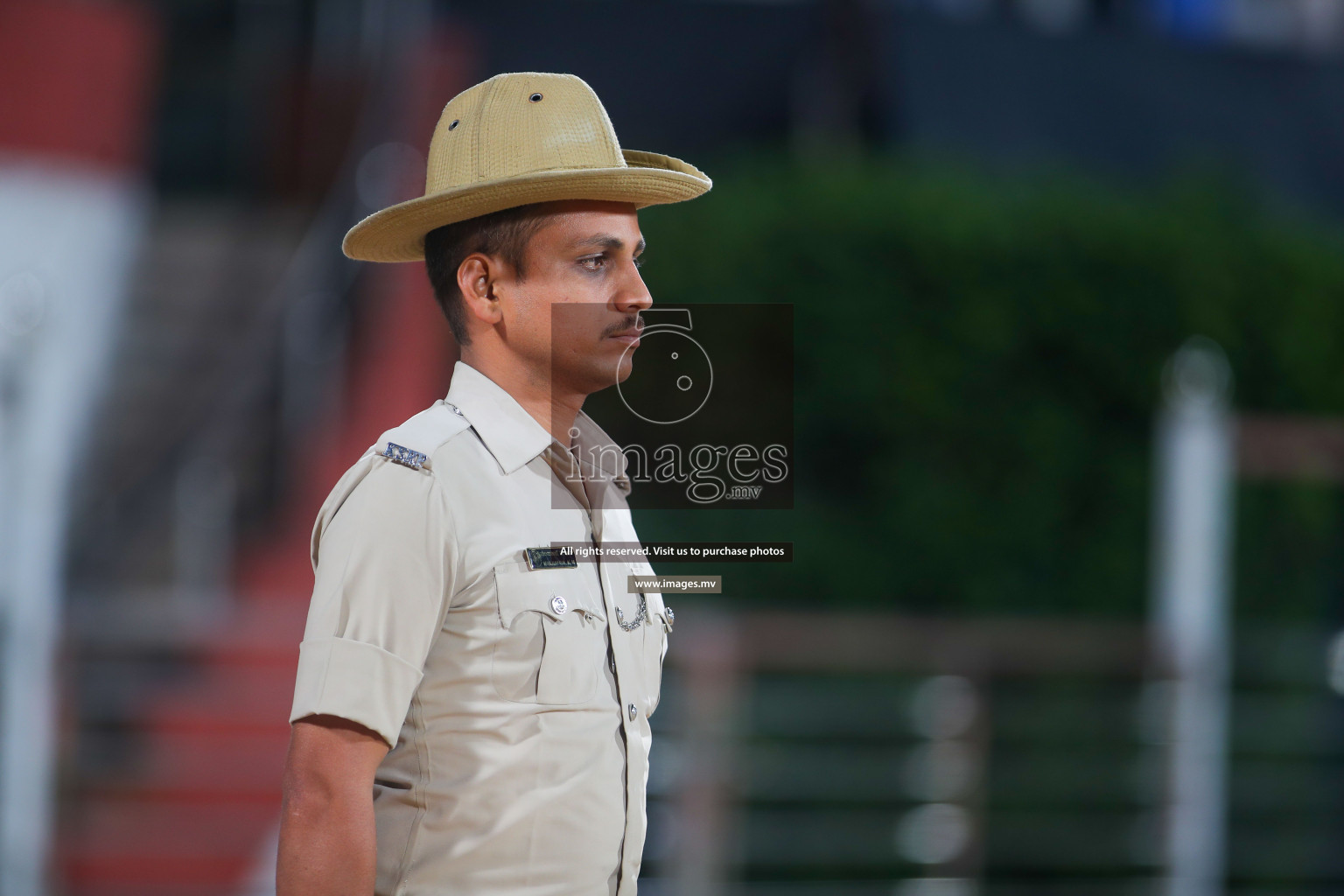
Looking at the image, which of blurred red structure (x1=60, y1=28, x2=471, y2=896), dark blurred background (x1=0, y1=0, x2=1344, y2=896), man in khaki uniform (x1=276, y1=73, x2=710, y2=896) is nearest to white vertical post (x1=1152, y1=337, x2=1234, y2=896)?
dark blurred background (x1=0, y1=0, x2=1344, y2=896)

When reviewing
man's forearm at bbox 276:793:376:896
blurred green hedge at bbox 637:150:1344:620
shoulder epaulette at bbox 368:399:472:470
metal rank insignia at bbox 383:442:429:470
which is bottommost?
man's forearm at bbox 276:793:376:896

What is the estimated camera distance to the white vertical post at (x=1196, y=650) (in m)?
6.41

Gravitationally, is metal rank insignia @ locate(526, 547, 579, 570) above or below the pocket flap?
above

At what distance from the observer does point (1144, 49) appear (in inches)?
412

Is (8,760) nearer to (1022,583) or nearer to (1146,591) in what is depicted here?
(1022,583)

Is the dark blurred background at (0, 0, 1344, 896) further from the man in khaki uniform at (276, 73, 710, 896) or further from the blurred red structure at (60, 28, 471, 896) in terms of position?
the man in khaki uniform at (276, 73, 710, 896)

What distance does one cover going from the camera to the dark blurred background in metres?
5.76

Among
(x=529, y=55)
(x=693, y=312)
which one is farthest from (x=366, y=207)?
(x=693, y=312)

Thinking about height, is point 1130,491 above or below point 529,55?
below

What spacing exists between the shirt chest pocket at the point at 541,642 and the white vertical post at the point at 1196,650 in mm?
5262

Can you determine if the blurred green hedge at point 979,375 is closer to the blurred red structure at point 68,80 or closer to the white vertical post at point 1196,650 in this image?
the white vertical post at point 1196,650

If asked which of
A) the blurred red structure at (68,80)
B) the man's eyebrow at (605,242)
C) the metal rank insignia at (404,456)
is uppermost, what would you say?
the blurred red structure at (68,80)

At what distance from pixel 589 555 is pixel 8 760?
449cm

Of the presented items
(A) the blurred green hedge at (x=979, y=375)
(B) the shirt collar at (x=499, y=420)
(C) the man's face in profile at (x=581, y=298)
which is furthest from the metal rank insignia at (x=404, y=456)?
(A) the blurred green hedge at (x=979, y=375)
